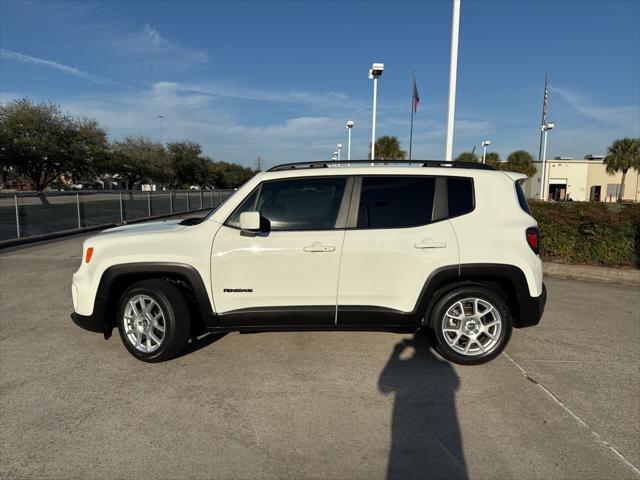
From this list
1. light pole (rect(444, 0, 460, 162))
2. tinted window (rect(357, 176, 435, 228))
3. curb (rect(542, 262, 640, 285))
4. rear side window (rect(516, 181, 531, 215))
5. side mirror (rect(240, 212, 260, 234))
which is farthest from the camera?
light pole (rect(444, 0, 460, 162))

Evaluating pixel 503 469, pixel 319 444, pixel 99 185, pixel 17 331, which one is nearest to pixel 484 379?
pixel 503 469

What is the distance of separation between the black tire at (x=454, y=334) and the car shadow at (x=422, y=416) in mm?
179

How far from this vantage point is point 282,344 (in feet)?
14.4

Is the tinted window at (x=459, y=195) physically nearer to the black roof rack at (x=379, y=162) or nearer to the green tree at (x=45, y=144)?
the black roof rack at (x=379, y=162)

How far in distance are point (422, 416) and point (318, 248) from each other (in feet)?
5.23

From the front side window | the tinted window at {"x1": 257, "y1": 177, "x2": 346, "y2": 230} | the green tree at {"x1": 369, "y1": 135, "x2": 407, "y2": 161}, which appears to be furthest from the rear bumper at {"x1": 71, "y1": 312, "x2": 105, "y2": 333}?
the green tree at {"x1": 369, "y1": 135, "x2": 407, "y2": 161}

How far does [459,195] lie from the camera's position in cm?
392

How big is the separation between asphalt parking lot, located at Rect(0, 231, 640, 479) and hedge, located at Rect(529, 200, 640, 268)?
152 inches

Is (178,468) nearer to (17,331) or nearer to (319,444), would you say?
(319,444)

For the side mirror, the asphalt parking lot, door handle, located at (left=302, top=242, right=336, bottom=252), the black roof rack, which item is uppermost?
the black roof rack

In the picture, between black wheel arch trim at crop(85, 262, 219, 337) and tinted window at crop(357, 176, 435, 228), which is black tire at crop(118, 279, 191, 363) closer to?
black wheel arch trim at crop(85, 262, 219, 337)

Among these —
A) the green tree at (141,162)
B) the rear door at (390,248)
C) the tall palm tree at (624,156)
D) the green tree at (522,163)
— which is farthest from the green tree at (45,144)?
the tall palm tree at (624,156)

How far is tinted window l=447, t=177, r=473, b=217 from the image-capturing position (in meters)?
3.88

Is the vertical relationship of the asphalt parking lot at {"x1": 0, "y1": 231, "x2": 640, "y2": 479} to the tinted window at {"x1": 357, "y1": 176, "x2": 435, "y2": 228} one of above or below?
below
